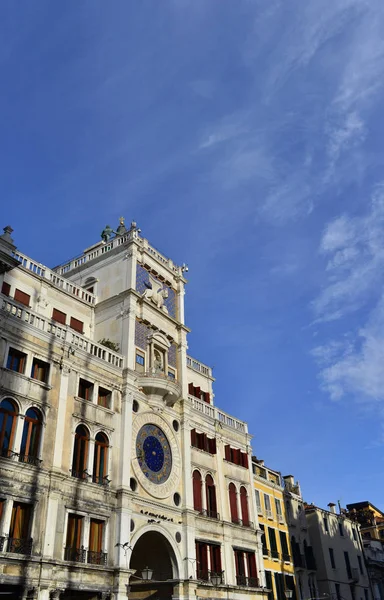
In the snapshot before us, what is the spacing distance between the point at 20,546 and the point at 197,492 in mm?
16386

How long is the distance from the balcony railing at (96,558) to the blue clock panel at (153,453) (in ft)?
19.8

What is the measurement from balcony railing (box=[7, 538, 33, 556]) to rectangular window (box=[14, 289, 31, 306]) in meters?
14.2

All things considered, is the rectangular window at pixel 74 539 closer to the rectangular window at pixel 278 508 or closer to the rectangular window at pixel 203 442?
the rectangular window at pixel 203 442

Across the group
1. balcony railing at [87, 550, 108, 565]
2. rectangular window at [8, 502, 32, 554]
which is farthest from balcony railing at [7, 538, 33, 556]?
balcony railing at [87, 550, 108, 565]

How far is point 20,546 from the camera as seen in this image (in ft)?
82.6

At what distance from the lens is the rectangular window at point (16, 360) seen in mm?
28695

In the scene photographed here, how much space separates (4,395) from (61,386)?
12.6 feet

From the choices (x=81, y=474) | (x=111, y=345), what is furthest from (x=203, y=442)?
(x=81, y=474)

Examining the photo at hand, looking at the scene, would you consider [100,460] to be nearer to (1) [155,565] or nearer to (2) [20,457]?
(2) [20,457]

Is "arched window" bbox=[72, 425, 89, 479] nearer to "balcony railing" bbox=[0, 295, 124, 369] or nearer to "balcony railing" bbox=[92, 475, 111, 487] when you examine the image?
"balcony railing" bbox=[92, 475, 111, 487]

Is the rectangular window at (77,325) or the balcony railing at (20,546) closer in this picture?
the balcony railing at (20,546)

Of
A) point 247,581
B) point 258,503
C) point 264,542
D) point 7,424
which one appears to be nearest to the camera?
point 7,424

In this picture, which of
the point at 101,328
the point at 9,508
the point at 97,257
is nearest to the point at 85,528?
the point at 9,508

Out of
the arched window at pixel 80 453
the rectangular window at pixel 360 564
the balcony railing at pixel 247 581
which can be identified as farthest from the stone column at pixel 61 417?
the rectangular window at pixel 360 564
